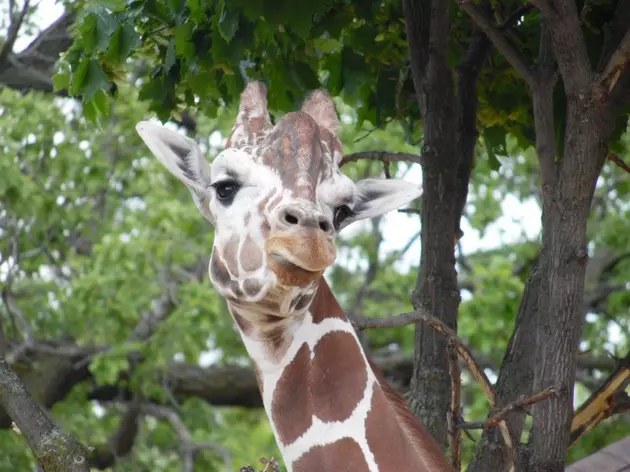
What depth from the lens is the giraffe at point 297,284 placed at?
3.85 meters

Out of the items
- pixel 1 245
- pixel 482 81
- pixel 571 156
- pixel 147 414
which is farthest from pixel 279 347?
pixel 147 414

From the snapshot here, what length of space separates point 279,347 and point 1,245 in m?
7.69

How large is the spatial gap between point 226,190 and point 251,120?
0.33 metres

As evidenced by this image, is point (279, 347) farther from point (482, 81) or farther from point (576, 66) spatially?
point (482, 81)

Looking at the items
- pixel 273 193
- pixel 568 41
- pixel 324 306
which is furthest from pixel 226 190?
pixel 568 41

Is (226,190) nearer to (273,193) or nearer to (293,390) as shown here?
(273,193)

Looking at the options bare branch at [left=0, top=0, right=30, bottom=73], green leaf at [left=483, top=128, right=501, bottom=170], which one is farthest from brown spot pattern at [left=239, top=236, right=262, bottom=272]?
bare branch at [left=0, top=0, right=30, bottom=73]

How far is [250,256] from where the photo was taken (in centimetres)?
386

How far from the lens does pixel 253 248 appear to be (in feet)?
12.7

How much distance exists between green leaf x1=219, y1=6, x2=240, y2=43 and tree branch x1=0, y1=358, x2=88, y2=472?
149 centimetres

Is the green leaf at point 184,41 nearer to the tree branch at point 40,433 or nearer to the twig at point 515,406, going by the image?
the tree branch at point 40,433

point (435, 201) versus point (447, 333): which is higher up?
point (435, 201)

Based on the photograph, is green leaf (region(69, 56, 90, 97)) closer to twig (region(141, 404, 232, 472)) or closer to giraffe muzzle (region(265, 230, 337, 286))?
giraffe muzzle (region(265, 230, 337, 286))

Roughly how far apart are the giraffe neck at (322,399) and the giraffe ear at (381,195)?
36 cm
